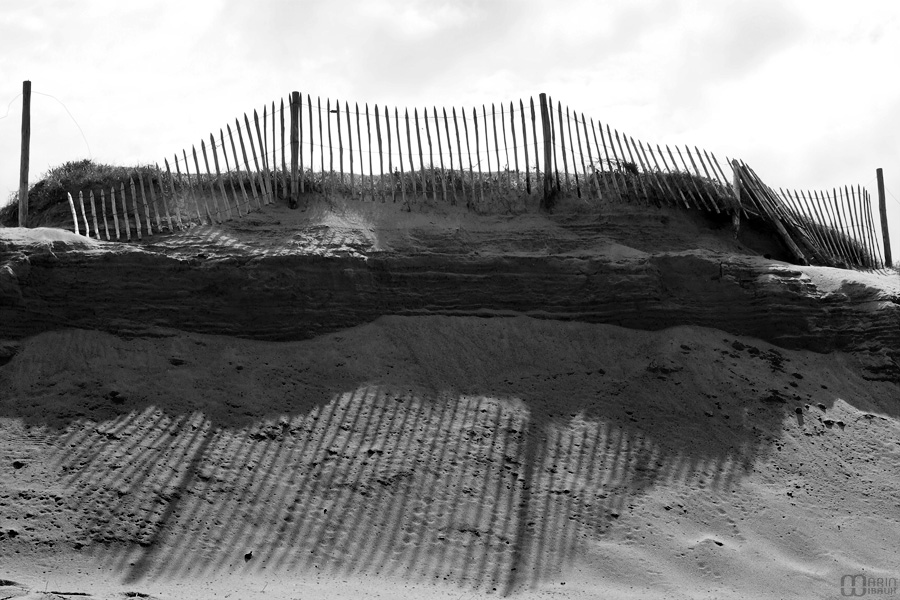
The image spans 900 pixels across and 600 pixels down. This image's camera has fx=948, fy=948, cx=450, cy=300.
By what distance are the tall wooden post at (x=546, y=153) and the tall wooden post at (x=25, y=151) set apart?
Result: 6.05 metres

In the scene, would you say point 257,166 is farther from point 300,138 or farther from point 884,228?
point 884,228

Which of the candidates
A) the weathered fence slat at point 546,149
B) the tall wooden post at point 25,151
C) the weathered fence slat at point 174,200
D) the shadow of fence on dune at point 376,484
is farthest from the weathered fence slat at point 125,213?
the weathered fence slat at point 546,149

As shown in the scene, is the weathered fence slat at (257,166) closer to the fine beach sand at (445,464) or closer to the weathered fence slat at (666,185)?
the fine beach sand at (445,464)

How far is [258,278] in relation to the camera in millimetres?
10094

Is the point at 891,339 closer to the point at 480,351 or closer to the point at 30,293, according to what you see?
the point at 480,351

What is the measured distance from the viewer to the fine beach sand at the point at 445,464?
24.1 ft

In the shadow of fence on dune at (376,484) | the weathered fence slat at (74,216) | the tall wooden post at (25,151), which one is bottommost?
the shadow of fence on dune at (376,484)

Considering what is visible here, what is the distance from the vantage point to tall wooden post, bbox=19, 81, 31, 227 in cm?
1085

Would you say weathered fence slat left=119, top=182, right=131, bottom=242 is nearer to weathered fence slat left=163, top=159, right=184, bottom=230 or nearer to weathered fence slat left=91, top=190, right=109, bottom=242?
weathered fence slat left=91, top=190, right=109, bottom=242

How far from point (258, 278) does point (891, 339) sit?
7.20 m

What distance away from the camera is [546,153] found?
1170cm

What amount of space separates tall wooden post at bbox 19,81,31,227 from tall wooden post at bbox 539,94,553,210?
605 centimetres

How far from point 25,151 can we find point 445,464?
6.24 m

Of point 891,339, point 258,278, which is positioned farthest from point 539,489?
point 891,339
